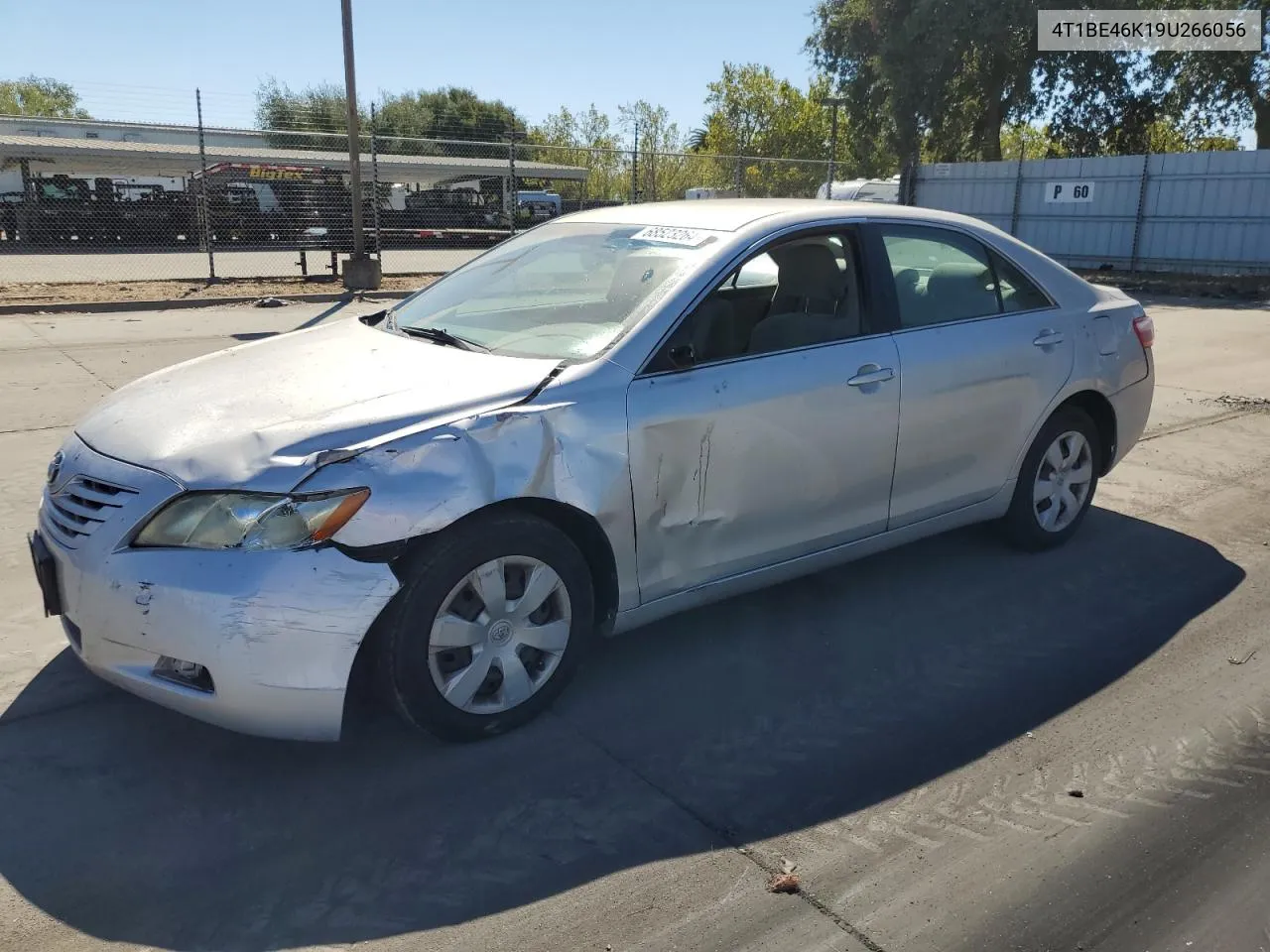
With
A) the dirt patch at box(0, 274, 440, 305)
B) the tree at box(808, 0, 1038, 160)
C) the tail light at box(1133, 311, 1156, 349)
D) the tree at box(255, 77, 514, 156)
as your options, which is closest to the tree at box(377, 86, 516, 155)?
the tree at box(255, 77, 514, 156)

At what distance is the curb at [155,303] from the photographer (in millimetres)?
13633

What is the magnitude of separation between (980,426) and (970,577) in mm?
764

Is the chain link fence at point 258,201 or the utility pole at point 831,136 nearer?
the chain link fence at point 258,201

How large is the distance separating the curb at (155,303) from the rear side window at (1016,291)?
938 cm

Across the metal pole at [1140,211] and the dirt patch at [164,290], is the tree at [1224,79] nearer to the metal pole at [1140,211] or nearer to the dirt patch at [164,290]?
the metal pole at [1140,211]

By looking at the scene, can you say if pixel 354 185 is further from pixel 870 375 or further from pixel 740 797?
pixel 740 797

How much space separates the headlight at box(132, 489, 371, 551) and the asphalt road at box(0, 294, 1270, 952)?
2.46ft

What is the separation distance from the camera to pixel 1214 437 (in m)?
7.28

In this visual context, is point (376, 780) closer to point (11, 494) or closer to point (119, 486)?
point (119, 486)

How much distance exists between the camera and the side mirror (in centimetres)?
346

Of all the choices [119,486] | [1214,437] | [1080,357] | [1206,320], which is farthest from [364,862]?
[1206,320]

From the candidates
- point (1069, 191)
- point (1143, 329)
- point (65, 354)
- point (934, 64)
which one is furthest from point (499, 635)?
point (934, 64)

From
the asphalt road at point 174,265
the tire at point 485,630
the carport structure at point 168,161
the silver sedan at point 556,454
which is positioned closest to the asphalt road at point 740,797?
the tire at point 485,630

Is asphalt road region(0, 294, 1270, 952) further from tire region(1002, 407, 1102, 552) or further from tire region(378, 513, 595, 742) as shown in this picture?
tire region(1002, 407, 1102, 552)
